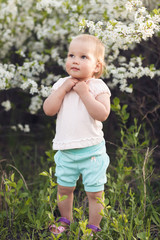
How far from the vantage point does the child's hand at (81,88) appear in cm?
245

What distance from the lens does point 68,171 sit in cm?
260

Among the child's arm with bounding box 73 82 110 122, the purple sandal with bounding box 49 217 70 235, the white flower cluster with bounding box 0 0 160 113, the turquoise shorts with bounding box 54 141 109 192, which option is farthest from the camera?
the white flower cluster with bounding box 0 0 160 113

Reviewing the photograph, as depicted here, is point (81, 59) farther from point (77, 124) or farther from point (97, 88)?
point (77, 124)

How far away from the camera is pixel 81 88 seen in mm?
2459

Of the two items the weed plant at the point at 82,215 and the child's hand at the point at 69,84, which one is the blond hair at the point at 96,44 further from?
the weed plant at the point at 82,215

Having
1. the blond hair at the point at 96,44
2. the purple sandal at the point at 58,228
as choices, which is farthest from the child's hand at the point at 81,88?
the purple sandal at the point at 58,228

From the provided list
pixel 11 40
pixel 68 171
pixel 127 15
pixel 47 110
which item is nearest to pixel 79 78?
pixel 47 110

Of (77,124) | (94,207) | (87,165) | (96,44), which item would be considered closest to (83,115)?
(77,124)

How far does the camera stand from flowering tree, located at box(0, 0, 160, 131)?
3.00 meters

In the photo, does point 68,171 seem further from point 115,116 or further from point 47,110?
point 115,116

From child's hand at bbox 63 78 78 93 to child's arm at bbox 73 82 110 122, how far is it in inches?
1.2

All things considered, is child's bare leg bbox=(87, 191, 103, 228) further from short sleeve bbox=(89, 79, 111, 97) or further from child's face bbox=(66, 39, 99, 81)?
child's face bbox=(66, 39, 99, 81)

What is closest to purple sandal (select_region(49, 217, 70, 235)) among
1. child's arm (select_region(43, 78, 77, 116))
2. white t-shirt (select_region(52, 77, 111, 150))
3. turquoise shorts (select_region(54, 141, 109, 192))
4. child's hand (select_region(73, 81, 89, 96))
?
turquoise shorts (select_region(54, 141, 109, 192))

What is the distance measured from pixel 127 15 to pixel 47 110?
167cm
